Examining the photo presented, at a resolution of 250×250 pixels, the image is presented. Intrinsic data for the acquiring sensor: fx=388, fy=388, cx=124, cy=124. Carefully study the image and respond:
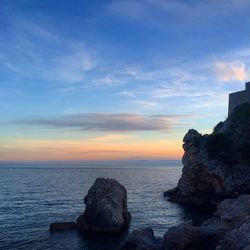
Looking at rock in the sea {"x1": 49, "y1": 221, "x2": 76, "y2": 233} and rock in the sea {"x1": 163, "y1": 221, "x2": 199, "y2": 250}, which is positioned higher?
rock in the sea {"x1": 163, "y1": 221, "x2": 199, "y2": 250}

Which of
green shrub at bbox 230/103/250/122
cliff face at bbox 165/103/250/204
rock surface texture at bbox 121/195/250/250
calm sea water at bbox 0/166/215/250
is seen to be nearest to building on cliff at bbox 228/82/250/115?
green shrub at bbox 230/103/250/122

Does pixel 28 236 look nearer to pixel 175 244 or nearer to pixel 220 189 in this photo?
pixel 175 244

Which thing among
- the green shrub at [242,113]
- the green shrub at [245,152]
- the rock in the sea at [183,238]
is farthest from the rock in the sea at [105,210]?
→ the green shrub at [242,113]

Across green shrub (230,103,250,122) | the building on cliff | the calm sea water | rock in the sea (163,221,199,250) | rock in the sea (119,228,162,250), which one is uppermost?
the building on cliff

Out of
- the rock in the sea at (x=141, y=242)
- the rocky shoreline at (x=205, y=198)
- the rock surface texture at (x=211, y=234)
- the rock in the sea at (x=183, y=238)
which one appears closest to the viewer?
the rock surface texture at (x=211, y=234)

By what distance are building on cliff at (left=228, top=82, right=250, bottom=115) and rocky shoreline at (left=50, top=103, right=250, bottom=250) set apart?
5132 millimetres

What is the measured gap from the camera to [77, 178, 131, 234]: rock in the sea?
44.7m

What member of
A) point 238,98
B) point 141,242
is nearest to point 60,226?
point 141,242

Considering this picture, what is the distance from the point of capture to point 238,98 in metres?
79.1

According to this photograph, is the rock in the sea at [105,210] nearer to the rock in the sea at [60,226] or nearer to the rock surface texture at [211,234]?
the rock in the sea at [60,226]

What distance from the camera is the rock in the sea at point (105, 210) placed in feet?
147

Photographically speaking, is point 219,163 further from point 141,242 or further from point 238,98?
point 141,242

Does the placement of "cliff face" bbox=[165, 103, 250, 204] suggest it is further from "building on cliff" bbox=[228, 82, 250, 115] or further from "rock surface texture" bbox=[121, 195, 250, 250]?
"rock surface texture" bbox=[121, 195, 250, 250]

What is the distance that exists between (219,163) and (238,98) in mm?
19077
